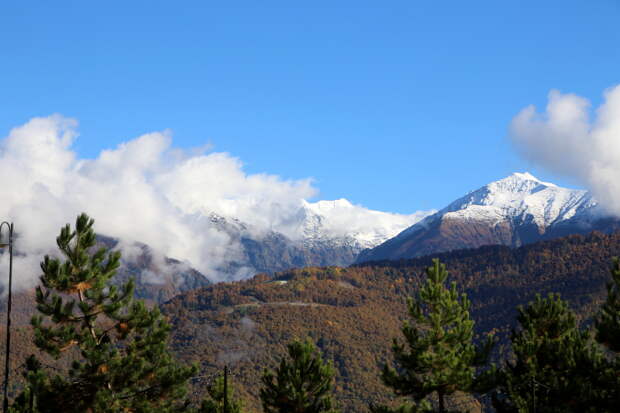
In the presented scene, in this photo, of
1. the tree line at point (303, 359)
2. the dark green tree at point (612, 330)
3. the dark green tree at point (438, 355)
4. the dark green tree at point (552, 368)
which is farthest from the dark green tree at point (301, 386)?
the dark green tree at point (612, 330)

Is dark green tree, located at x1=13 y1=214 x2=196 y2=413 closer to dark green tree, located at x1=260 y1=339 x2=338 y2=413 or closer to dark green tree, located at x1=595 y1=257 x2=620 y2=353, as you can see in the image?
dark green tree, located at x1=260 y1=339 x2=338 y2=413

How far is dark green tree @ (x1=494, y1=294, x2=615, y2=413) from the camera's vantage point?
189 feet

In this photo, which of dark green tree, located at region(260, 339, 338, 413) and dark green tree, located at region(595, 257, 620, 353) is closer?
dark green tree, located at region(595, 257, 620, 353)

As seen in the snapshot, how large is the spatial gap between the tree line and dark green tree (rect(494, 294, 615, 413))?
0.28 ft

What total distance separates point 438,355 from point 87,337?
26.7 meters

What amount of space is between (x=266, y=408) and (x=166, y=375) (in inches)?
395

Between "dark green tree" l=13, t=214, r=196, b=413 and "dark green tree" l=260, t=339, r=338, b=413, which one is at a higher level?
"dark green tree" l=13, t=214, r=196, b=413

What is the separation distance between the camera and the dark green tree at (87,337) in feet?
183

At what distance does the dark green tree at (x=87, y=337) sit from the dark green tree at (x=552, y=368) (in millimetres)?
26958

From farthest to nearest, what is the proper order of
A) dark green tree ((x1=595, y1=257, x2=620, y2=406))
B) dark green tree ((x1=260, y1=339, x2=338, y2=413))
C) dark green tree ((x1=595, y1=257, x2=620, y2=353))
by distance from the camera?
dark green tree ((x1=260, y1=339, x2=338, y2=413)), dark green tree ((x1=595, y1=257, x2=620, y2=353)), dark green tree ((x1=595, y1=257, x2=620, y2=406))

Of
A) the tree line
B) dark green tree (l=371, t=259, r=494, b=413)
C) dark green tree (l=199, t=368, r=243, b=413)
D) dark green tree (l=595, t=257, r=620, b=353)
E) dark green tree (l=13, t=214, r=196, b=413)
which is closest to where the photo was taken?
dark green tree (l=13, t=214, r=196, b=413)

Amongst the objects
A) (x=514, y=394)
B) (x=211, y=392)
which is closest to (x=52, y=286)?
(x=211, y=392)

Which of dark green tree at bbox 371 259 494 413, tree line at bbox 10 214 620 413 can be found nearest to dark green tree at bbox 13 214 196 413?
tree line at bbox 10 214 620 413

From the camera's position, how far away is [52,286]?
55281 mm
